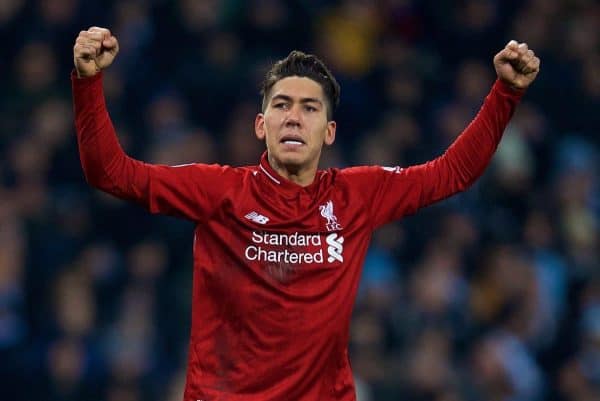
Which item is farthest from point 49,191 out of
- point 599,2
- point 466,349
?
point 599,2

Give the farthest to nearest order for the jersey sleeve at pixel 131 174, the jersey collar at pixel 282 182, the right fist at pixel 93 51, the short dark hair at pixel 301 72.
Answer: the short dark hair at pixel 301 72 → the jersey collar at pixel 282 182 → the jersey sleeve at pixel 131 174 → the right fist at pixel 93 51

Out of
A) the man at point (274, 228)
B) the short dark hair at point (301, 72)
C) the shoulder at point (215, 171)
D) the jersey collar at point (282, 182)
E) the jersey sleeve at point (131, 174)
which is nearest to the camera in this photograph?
the jersey sleeve at point (131, 174)

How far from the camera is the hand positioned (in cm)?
510

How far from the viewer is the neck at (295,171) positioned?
16.8ft

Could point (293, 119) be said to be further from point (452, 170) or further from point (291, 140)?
point (452, 170)

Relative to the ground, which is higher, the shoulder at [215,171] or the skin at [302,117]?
the skin at [302,117]

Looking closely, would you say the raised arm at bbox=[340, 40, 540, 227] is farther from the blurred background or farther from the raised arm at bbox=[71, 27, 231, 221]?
the blurred background

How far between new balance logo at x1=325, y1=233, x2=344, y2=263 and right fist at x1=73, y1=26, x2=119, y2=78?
1053 mm

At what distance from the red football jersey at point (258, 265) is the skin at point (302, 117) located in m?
0.08

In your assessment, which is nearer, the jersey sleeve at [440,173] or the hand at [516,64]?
the hand at [516,64]

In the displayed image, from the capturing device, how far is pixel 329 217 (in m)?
5.07

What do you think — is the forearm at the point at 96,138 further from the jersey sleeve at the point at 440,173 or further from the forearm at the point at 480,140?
the forearm at the point at 480,140

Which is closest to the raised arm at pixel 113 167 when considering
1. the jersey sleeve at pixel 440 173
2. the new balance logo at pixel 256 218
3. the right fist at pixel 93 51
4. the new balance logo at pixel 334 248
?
the right fist at pixel 93 51

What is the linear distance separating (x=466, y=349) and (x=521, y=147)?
214 cm
